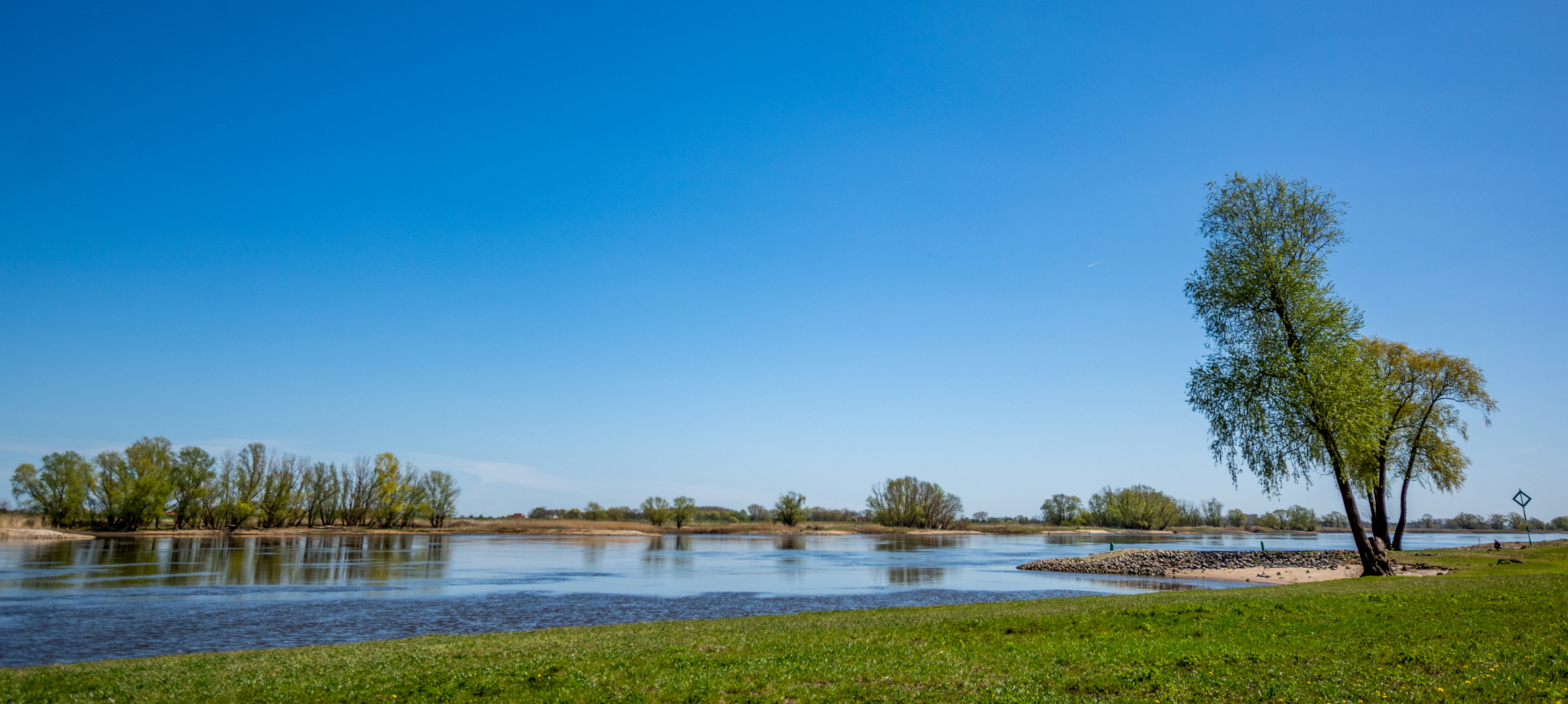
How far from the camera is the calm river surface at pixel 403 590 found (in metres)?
19.8

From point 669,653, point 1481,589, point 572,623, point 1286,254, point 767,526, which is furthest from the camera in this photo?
point 767,526

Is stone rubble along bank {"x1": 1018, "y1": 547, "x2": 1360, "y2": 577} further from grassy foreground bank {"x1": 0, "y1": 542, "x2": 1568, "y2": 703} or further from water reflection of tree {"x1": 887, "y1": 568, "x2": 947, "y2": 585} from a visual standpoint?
grassy foreground bank {"x1": 0, "y1": 542, "x2": 1568, "y2": 703}

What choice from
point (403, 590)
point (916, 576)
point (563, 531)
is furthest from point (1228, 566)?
point (563, 531)

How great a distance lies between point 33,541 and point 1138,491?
8033 inches

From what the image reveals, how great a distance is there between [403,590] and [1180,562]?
43944 mm

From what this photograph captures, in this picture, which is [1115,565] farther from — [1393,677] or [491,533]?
[491,533]

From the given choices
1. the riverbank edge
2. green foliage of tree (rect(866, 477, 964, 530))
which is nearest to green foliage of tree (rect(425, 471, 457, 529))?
the riverbank edge

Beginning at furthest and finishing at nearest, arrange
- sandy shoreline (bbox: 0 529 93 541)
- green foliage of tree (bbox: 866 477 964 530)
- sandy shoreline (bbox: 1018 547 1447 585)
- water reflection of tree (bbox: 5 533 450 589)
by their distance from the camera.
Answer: green foliage of tree (bbox: 866 477 964 530) < sandy shoreline (bbox: 0 529 93 541) < sandy shoreline (bbox: 1018 547 1447 585) < water reflection of tree (bbox: 5 533 450 589)

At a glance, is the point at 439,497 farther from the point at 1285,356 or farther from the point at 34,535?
the point at 1285,356

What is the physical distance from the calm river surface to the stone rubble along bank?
352 centimetres

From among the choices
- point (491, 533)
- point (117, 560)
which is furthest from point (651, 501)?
point (117, 560)

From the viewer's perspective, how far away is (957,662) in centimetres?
1249

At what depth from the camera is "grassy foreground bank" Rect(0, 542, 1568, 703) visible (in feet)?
33.9

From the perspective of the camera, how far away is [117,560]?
46656mm
